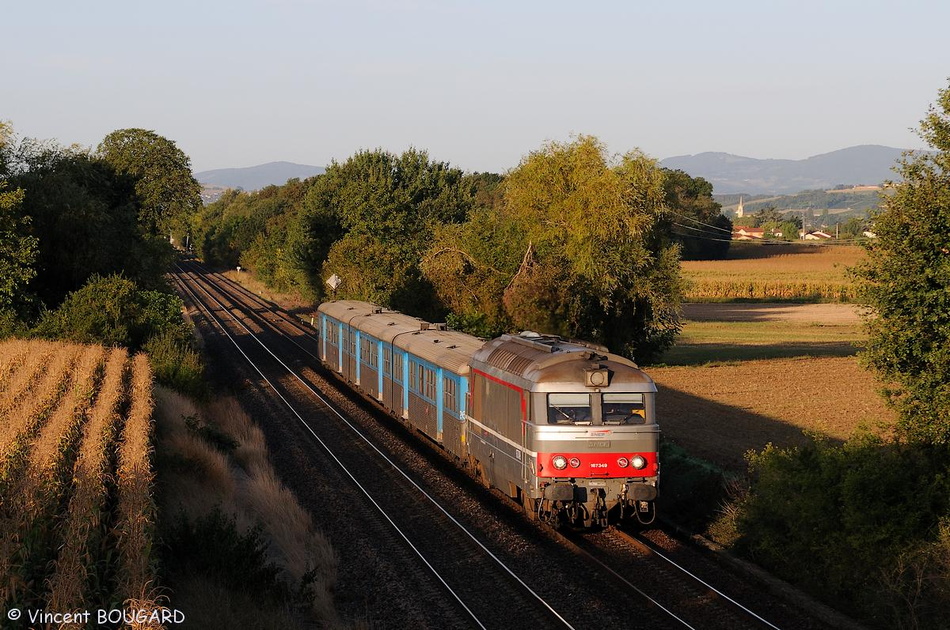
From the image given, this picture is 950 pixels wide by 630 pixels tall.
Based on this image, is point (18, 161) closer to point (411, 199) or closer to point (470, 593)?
point (411, 199)

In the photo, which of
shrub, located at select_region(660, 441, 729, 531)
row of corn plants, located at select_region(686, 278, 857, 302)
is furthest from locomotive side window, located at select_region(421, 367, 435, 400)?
row of corn plants, located at select_region(686, 278, 857, 302)

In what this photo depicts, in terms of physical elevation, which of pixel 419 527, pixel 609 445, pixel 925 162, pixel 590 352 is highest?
pixel 925 162

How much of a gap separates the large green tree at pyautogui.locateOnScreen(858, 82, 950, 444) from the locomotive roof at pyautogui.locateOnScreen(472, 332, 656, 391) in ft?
13.0

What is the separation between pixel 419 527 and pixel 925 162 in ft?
35.3

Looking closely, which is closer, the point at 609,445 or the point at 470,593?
the point at 470,593

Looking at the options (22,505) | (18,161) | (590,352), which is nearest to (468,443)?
(590,352)

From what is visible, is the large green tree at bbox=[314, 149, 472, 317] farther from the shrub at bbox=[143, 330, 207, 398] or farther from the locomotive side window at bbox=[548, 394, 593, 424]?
the locomotive side window at bbox=[548, 394, 593, 424]

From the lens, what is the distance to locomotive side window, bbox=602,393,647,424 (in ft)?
52.1

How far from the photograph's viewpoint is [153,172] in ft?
184

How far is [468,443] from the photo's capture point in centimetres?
1992

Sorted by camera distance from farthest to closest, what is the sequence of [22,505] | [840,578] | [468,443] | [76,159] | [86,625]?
[76,159] → [468,443] → [840,578] → [22,505] → [86,625]

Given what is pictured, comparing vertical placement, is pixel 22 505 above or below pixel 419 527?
above

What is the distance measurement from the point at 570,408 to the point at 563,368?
27.8 inches

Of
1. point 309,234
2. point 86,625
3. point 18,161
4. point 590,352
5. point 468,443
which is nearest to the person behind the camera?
point 86,625
